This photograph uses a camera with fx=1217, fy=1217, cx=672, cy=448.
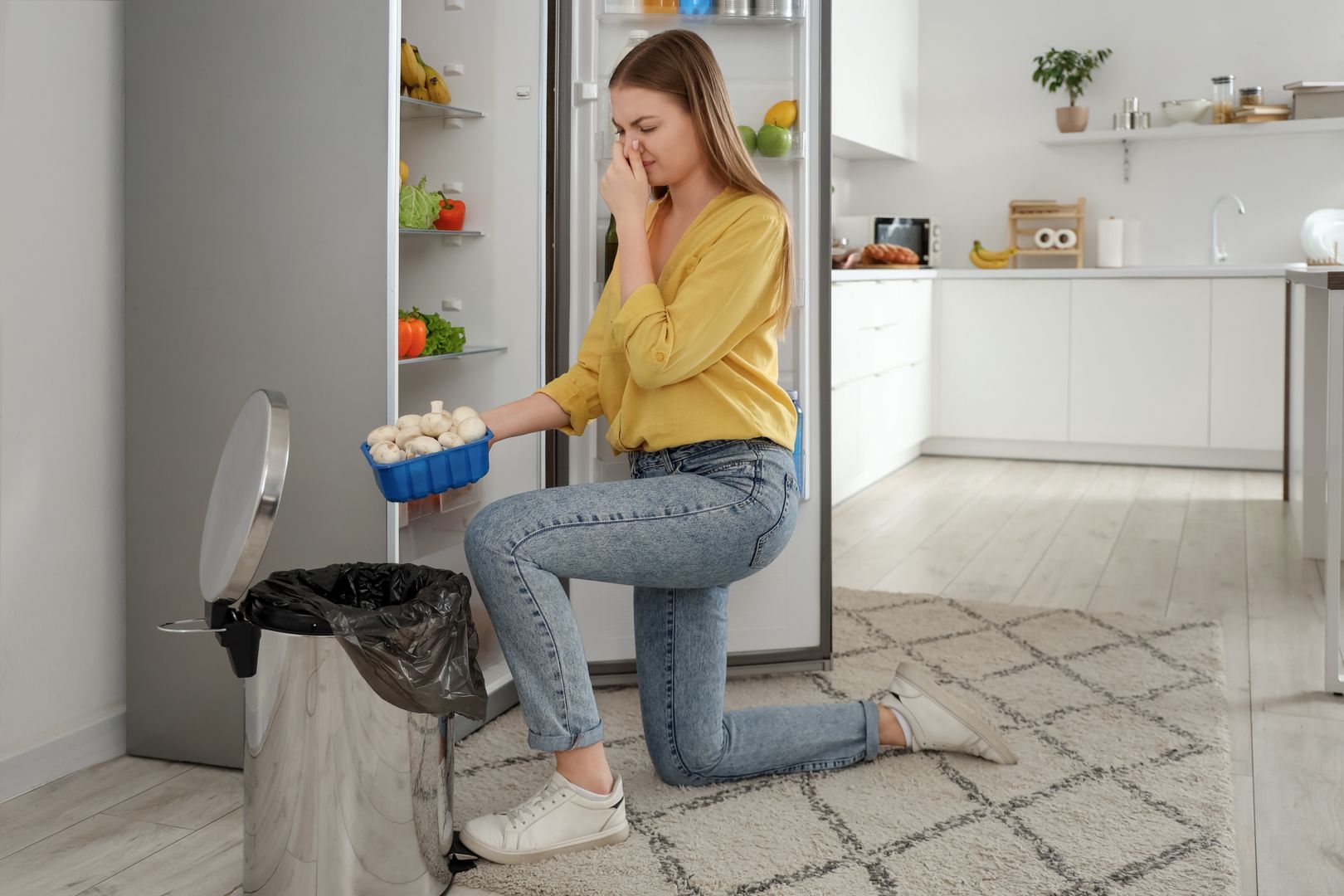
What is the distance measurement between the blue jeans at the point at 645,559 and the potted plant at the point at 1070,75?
15.3ft

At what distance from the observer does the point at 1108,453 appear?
18.3ft

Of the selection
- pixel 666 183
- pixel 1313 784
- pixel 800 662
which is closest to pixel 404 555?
pixel 800 662

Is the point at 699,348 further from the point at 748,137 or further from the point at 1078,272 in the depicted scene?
the point at 1078,272

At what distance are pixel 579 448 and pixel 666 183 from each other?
86cm

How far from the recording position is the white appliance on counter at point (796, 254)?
7.93 feet

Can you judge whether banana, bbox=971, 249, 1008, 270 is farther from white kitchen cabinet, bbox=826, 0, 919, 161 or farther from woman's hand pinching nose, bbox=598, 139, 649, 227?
woman's hand pinching nose, bbox=598, 139, 649, 227

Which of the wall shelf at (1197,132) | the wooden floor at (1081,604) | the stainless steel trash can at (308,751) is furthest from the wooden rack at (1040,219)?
the stainless steel trash can at (308,751)

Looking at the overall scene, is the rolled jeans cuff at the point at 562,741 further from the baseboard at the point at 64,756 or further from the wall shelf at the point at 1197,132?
the wall shelf at the point at 1197,132

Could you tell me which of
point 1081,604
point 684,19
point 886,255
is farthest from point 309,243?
point 886,255

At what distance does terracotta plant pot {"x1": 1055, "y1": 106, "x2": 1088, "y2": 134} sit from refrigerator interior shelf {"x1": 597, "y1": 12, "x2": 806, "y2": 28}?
375 cm

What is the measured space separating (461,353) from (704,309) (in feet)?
2.91

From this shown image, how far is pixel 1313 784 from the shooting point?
1.95 metres

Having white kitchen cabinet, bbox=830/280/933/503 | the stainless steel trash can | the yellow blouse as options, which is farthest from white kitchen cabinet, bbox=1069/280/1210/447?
the stainless steel trash can

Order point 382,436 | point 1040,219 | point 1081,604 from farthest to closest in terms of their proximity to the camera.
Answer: point 1040,219
point 1081,604
point 382,436
